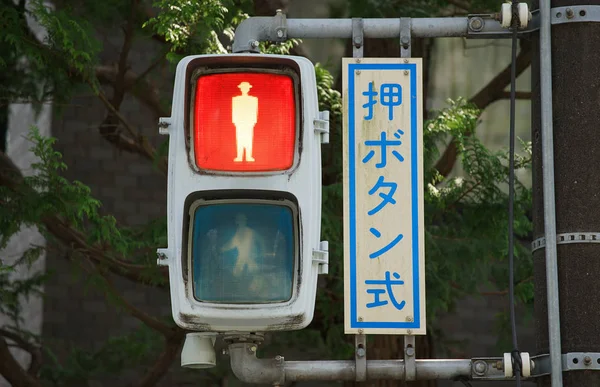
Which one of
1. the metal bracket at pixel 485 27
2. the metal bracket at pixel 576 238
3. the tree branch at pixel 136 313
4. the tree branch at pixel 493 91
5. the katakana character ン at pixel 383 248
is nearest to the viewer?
the metal bracket at pixel 576 238

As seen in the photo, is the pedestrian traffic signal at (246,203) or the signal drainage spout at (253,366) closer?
the pedestrian traffic signal at (246,203)

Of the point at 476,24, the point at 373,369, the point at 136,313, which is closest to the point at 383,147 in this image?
the point at 476,24

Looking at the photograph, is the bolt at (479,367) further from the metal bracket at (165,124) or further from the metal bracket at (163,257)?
the metal bracket at (165,124)

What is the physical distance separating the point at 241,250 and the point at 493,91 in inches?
304

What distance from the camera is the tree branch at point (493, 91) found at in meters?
10.3

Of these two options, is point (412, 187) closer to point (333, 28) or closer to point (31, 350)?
point (333, 28)

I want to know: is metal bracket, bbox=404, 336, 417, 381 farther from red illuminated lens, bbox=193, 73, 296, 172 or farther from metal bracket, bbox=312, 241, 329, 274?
red illuminated lens, bbox=193, 73, 296, 172

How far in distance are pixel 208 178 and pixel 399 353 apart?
20.3 ft

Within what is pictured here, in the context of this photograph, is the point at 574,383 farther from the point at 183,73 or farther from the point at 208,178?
the point at 183,73

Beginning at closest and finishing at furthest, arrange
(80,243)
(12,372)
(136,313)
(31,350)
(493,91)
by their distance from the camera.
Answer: (80,243)
(136,313)
(12,372)
(31,350)
(493,91)

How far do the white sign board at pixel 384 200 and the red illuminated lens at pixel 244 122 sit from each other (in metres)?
0.58

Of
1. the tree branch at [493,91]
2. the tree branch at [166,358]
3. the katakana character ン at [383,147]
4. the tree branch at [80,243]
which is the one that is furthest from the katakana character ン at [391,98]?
the tree branch at [493,91]

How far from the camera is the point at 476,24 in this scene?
4.28 m

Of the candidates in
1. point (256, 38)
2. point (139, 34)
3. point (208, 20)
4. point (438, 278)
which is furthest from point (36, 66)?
point (256, 38)
